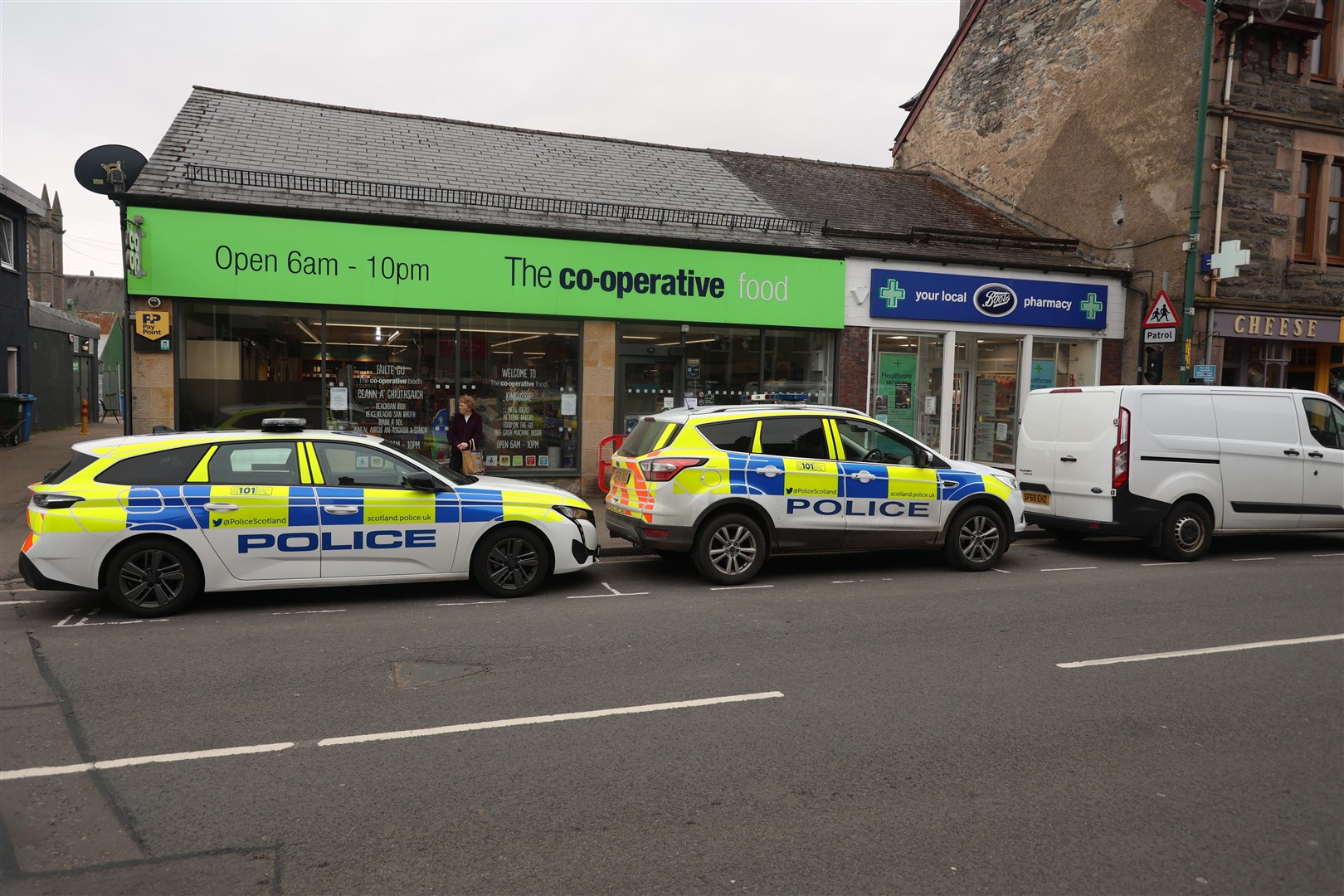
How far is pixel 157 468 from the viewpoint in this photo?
743 centimetres

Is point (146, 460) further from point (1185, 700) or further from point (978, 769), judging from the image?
point (1185, 700)

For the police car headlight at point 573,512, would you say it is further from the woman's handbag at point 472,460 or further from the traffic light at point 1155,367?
the traffic light at point 1155,367

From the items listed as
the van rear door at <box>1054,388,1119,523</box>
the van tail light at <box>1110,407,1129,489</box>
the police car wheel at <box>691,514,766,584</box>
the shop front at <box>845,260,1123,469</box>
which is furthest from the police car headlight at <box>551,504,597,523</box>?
the shop front at <box>845,260,1123,469</box>

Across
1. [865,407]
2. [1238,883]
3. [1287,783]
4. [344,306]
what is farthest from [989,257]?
[1238,883]

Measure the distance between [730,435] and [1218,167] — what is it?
1267 centimetres

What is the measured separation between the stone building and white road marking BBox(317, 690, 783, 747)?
1404cm

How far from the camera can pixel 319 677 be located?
5.65 meters

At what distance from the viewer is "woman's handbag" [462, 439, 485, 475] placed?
12.1m

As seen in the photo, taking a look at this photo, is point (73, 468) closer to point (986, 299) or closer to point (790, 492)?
point (790, 492)

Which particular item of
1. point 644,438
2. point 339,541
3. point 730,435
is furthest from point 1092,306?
point 339,541

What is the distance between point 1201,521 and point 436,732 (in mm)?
9897

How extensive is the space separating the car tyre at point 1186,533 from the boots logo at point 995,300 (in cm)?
630

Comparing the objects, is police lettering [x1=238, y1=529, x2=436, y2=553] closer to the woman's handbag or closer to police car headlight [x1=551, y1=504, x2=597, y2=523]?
police car headlight [x1=551, y1=504, x2=597, y2=523]

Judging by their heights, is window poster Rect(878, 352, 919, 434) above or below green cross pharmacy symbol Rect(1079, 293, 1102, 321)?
below
